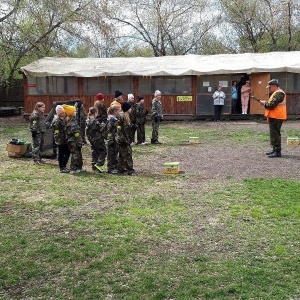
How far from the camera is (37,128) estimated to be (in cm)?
1148

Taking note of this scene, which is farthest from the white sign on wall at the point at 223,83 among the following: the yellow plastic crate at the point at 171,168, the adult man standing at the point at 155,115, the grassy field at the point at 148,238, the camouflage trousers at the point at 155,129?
the grassy field at the point at 148,238

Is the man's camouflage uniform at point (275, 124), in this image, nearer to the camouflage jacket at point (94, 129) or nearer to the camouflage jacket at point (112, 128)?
the camouflage jacket at point (112, 128)

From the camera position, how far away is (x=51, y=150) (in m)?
12.6

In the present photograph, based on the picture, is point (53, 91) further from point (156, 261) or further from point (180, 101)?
point (156, 261)

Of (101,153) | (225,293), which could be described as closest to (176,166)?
(101,153)

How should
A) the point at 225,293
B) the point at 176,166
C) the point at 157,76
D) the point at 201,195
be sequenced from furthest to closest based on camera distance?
the point at 157,76 < the point at 176,166 < the point at 201,195 < the point at 225,293

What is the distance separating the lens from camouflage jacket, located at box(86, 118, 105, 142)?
10.4 m

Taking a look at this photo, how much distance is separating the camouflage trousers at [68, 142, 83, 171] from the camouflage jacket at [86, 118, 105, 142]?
51 centimetres

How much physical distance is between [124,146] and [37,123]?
2746 mm

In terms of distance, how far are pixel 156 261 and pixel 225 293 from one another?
1054mm

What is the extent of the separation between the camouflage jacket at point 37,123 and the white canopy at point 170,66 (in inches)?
456

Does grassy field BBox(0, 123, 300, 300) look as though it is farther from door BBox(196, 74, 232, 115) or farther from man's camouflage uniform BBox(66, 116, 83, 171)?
door BBox(196, 74, 232, 115)

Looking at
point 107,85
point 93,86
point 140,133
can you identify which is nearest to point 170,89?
point 107,85

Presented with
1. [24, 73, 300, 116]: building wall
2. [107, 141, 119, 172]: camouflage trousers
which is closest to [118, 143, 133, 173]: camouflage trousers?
[107, 141, 119, 172]: camouflage trousers
